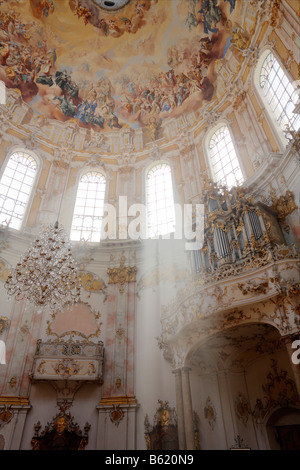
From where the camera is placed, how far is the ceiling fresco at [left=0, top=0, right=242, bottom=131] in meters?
17.1

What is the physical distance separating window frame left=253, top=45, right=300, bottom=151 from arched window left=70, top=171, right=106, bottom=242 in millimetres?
8980

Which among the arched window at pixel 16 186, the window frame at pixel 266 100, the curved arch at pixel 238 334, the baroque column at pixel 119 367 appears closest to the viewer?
the curved arch at pixel 238 334

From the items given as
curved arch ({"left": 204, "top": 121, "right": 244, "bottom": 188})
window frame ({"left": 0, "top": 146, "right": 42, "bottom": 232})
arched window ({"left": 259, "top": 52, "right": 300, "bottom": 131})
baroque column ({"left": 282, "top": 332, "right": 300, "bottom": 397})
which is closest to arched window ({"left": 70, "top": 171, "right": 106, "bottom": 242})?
window frame ({"left": 0, "top": 146, "right": 42, "bottom": 232})

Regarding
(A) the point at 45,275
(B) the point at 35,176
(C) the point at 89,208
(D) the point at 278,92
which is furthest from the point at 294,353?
(B) the point at 35,176

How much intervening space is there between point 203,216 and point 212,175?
4364mm

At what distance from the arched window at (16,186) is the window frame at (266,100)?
11641 millimetres

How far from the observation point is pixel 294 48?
10.8 meters

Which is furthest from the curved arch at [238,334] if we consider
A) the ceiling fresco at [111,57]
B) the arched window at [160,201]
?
the ceiling fresco at [111,57]

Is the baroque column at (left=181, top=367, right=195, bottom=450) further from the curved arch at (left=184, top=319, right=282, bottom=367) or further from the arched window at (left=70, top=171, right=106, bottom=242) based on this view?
the arched window at (left=70, top=171, right=106, bottom=242)

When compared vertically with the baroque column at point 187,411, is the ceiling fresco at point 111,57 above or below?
above

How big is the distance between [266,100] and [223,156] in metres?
3.06

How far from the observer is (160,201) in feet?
53.6

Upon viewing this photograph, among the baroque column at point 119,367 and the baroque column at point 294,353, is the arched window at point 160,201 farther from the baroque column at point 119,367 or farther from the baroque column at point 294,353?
the baroque column at point 294,353

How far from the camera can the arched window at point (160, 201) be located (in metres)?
15.4
